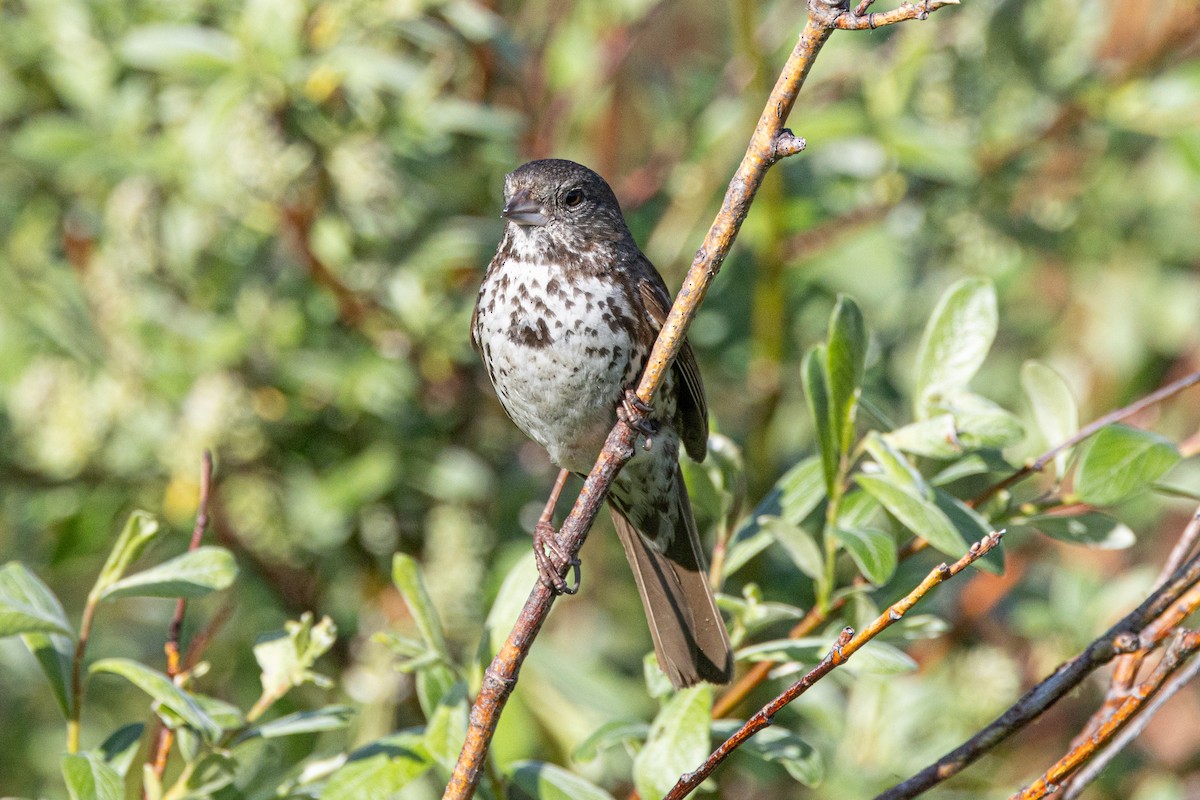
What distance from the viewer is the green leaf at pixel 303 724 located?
7.57 ft

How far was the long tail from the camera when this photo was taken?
2.56 meters

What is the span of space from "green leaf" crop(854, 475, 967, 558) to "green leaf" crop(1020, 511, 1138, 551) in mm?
335

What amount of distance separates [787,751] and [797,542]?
38 centimetres

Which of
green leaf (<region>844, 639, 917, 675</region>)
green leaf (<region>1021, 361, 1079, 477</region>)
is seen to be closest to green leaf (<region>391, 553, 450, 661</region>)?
green leaf (<region>844, 639, 917, 675</region>)

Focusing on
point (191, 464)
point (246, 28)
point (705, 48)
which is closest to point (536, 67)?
point (246, 28)

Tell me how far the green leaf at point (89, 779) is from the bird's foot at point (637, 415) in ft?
3.26

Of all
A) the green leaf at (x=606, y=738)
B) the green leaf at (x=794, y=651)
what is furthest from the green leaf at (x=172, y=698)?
the green leaf at (x=794, y=651)

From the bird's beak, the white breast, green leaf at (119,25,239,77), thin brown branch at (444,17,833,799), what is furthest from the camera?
green leaf at (119,25,239,77)

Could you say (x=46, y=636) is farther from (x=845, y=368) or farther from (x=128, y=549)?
(x=845, y=368)

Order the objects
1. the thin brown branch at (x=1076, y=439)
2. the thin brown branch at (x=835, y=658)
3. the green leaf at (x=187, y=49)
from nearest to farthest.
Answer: the thin brown branch at (x=835, y=658)
the thin brown branch at (x=1076, y=439)
the green leaf at (x=187, y=49)

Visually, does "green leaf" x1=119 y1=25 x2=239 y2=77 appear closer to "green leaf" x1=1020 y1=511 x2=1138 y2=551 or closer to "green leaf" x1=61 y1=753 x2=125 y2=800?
"green leaf" x1=61 y1=753 x2=125 y2=800

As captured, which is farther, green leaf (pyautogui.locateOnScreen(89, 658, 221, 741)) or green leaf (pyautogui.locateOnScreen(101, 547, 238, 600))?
green leaf (pyautogui.locateOnScreen(101, 547, 238, 600))

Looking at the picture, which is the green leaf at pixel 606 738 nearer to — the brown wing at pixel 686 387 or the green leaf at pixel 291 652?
the green leaf at pixel 291 652

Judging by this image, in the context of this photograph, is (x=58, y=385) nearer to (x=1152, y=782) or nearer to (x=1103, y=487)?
(x=1103, y=487)
